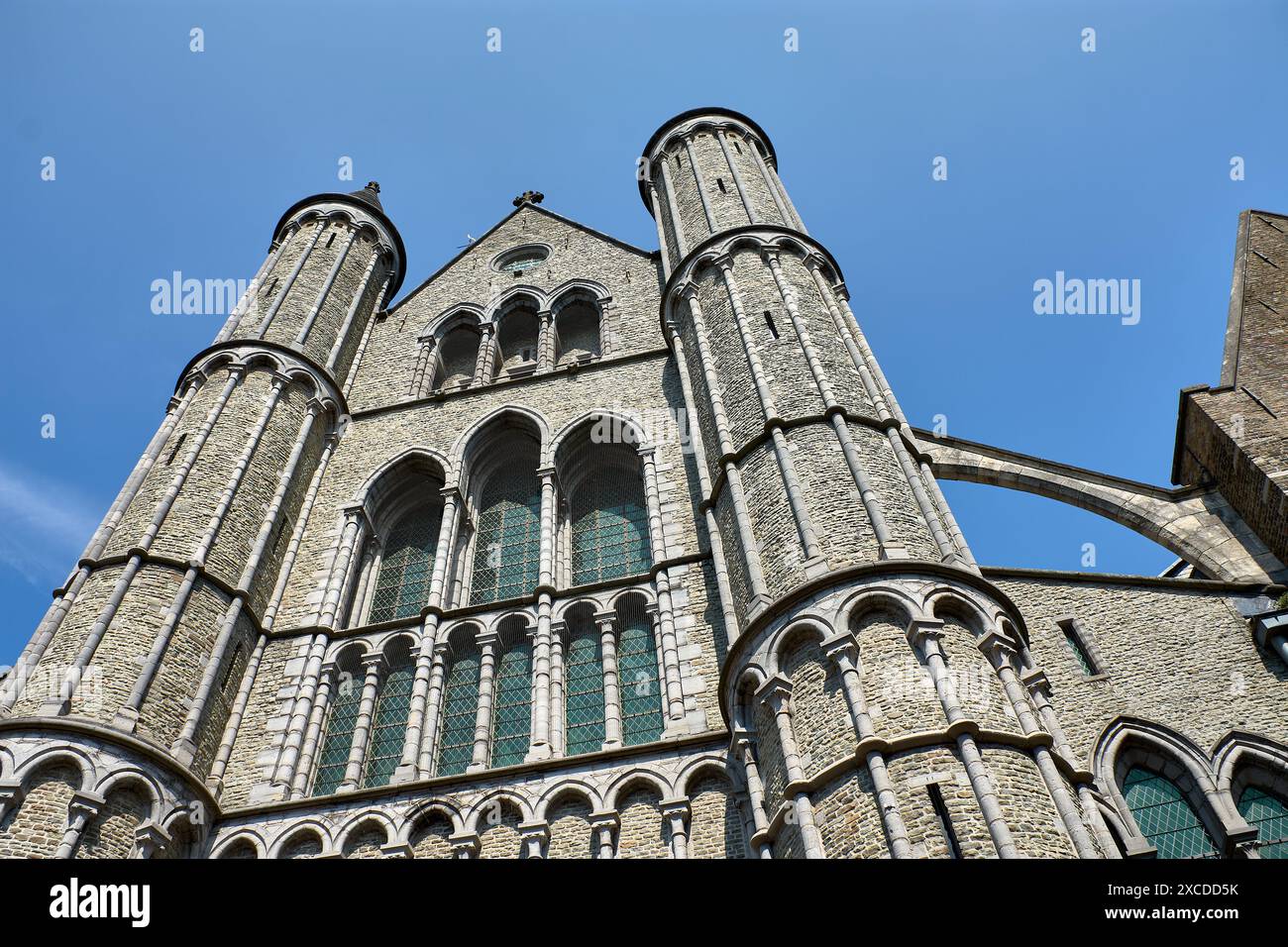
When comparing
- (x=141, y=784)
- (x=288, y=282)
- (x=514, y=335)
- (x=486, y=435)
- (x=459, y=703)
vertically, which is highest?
(x=514, y=335)

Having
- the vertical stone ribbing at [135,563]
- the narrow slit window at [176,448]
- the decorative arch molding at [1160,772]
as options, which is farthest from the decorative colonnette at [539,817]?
the narrow slit window at [176,448]

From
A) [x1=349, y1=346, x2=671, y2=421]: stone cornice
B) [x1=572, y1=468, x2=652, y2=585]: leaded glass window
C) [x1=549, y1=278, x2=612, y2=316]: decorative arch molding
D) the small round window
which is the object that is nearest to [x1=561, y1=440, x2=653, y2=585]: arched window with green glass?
[x1=572, y1=468, x2=652, y2=585]: leaded glass window

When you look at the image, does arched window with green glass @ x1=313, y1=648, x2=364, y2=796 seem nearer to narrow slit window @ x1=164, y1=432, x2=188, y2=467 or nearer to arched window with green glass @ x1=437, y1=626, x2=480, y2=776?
arched window with green glass @ x1=437, y1=626, x2=480, y2=776

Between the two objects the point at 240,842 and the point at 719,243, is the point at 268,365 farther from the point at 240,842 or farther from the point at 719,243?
the point at 240,842

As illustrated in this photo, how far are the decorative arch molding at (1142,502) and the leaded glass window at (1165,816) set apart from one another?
2737mm

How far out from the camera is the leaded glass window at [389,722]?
11.0m

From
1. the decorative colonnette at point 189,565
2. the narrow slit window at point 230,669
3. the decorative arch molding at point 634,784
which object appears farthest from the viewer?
the narrow slit window at point 230,669

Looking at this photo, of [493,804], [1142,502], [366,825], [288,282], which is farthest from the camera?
[288,282]

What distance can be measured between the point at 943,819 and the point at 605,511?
776cm

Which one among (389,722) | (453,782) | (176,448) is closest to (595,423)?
(389,722)

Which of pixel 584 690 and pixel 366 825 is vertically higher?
pixel 584 690

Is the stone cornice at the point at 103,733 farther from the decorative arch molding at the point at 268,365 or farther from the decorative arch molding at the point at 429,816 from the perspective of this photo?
the decorative arch molding at the point at 268,365

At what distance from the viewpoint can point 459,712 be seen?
11.6 meters
